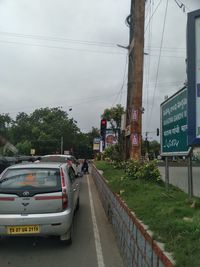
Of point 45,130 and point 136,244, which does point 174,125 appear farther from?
point 45,130

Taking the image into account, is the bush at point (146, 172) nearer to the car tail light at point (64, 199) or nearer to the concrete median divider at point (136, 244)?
the concrete median divider at point (136, 244)

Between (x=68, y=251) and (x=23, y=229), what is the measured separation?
90 centimetres

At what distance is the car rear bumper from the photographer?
8641 mm

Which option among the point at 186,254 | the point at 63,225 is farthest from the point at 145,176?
the point at 186,254

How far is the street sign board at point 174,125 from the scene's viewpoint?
816cm

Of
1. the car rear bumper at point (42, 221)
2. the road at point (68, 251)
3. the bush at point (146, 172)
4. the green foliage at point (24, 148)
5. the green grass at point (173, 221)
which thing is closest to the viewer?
the green grass at point (173, 221)

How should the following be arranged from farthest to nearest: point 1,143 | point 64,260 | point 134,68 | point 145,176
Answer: point 1,143, point 134,68, point 145,176, point 64,260

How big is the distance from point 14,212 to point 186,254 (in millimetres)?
4776

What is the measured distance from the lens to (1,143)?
6644cm

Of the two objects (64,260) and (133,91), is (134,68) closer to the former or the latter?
(133,91)

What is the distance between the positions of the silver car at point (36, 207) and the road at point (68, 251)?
0.34 meters

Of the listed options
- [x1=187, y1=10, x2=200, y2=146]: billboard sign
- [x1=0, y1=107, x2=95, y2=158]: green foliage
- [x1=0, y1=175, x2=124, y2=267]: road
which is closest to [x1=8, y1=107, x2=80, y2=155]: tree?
[x1=0, y1=107, x2=95, y2=158]: green foliage

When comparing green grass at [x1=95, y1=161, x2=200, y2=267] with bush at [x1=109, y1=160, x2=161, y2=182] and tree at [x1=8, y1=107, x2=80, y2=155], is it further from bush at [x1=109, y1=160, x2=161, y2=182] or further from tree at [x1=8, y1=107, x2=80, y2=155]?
tree at [x1=8, y1=107, x2=80, y2=155]

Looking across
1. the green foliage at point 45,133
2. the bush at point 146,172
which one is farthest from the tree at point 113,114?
the bush at point 146,172
